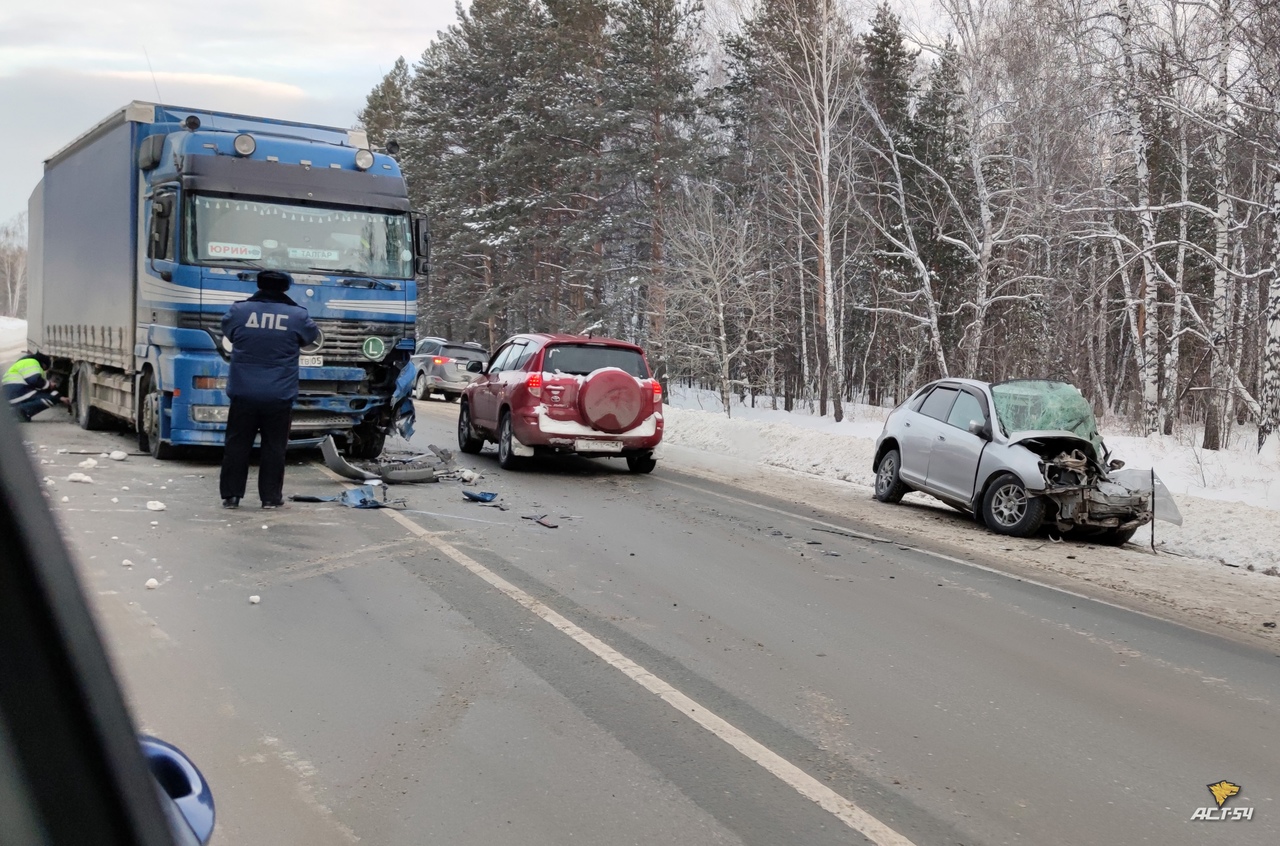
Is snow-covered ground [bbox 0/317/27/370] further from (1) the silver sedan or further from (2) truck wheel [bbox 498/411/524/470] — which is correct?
(1) the silver sedan

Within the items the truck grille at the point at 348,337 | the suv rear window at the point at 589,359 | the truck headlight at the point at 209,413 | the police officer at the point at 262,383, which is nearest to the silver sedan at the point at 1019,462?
the suv rear window at the point at 589,359

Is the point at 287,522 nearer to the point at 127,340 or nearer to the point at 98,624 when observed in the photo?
the point at 127,340

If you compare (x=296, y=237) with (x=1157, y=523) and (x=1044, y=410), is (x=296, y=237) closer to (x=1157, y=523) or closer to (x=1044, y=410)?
(x=1044, y=410)

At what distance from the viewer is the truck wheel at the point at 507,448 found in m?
14.1

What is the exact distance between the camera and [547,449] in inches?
542

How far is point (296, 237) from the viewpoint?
41.7 ft

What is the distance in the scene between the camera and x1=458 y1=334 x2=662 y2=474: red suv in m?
13.4

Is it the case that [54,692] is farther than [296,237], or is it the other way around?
[296,237]

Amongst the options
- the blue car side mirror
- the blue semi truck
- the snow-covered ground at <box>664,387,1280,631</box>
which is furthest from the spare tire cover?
the blue car side mirror

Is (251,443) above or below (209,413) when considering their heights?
below

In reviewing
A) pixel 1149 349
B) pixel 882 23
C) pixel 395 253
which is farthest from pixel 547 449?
pixel 882 23

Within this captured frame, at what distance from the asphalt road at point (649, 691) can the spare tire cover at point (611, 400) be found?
3.90 meters

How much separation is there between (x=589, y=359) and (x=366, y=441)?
3035mm

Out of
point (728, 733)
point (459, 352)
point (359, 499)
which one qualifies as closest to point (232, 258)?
point (359, 499)
